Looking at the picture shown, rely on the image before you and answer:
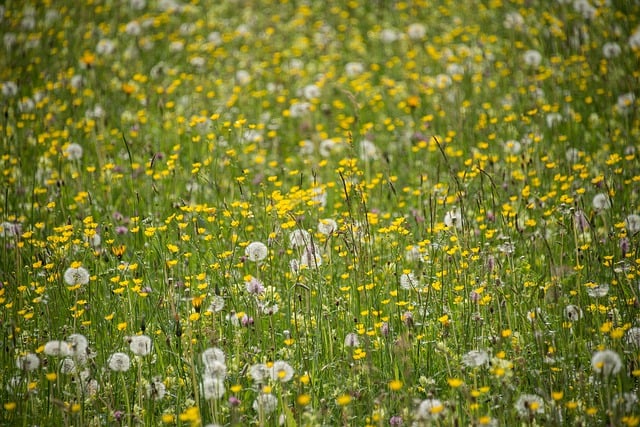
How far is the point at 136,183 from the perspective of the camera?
508cm

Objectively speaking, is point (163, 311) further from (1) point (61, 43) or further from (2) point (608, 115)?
(1) point (61, 43)

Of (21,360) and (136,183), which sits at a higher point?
(21,360)

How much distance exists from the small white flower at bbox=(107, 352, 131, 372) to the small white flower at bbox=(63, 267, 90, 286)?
624mm

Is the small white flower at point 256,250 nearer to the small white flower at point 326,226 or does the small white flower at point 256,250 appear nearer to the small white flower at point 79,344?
the small white flower at point 326,226

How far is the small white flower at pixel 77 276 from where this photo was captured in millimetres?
3555

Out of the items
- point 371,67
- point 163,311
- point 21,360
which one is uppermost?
point 21,360

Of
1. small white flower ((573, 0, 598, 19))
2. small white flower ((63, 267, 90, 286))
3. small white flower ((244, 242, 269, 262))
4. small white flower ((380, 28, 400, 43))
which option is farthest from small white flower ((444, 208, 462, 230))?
small white flower ((380, 28, 400, 43))

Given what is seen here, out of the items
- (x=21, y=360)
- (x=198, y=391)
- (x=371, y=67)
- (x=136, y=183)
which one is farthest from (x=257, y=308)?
(x=371, y=67)

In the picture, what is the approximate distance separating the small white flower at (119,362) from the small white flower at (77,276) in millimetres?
624

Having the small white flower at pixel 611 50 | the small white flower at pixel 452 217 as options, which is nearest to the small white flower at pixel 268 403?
the small white flower at pixel 452 217

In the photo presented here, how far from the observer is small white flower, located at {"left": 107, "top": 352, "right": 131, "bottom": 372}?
9.93ft

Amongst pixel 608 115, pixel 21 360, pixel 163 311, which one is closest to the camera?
pixel 21 360

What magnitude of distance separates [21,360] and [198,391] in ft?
2.38

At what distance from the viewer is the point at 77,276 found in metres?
3.55
